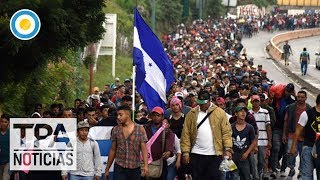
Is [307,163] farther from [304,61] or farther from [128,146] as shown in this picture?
[304,61]

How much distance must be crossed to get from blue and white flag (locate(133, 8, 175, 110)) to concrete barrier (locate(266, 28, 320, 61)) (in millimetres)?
43030

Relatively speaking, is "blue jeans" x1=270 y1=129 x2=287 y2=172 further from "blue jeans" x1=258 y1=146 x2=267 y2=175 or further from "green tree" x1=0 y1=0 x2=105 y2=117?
"green tree" x1=0 y1=0 x2=105 y2=117

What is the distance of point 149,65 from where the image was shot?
47.9ft

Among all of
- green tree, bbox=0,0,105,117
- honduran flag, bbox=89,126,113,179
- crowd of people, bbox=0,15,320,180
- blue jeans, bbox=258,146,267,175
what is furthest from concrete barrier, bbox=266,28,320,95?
green tree, bbox=0,0,105,117

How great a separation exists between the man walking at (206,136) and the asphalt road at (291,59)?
20457 millimetres

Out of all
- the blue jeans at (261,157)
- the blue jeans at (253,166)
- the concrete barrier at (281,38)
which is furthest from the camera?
the concrete barrier at (281,38)

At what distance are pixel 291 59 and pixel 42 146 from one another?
46.1 m

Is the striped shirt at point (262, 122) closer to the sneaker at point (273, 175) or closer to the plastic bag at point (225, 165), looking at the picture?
the sneaker at point (273, 175)

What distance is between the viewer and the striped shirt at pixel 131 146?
1191 centimetres

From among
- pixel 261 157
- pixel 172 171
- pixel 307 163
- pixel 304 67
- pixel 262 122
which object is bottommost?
pixel 304 67

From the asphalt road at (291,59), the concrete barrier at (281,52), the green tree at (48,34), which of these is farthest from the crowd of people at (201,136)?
the concrete barrier at (281,52)

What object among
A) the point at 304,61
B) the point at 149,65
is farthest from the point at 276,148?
the point at 304,61

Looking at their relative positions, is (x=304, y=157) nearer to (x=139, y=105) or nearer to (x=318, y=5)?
(x=139, y=105)

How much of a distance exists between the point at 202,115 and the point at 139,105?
4.74m
